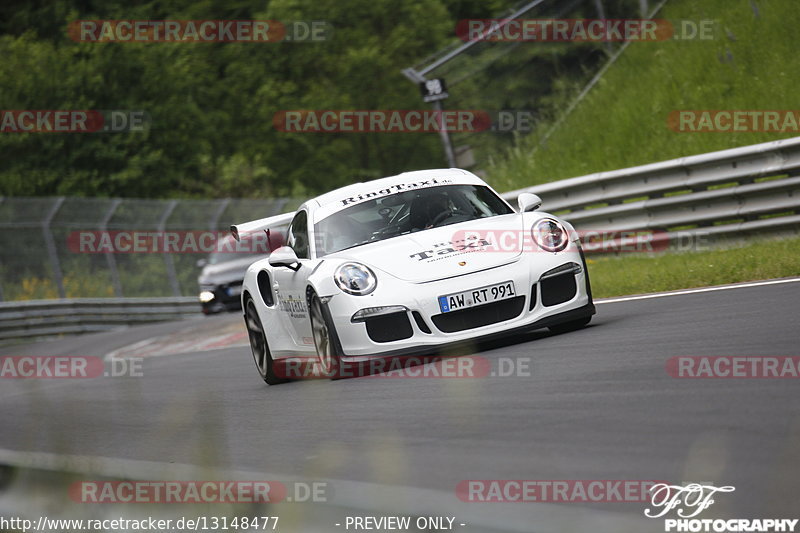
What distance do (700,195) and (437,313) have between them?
6207 millimetres

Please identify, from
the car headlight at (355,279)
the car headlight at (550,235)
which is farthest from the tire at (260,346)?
the car headlight at (550,235)

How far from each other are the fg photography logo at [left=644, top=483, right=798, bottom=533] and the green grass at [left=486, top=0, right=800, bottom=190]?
12922 mm

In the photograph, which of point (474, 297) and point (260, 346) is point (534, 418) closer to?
point (474, 297)

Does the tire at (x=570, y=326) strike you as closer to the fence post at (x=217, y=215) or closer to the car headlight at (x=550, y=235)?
the car headlight at (x=550, y=235)

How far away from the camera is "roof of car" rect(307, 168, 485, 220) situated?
373 inches

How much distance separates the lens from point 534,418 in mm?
5730

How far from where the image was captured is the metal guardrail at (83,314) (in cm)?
2447

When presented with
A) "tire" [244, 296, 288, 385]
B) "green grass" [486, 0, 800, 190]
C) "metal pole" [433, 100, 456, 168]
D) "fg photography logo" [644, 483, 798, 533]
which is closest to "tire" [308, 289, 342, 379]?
"tire" [244, 296, 288, 385]

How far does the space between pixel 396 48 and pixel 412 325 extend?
42468 millimetres

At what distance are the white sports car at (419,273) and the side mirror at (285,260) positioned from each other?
0.01 meters

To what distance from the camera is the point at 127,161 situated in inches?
1702

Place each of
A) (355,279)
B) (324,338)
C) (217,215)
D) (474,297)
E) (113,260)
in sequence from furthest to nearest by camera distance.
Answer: (217,215) → (113,260) → (324,338) → (355,279) → (474,297)

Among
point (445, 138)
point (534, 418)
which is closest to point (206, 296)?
point (445, 138)

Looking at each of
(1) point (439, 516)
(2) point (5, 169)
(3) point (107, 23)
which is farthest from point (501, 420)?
(3) point (107, 23)
